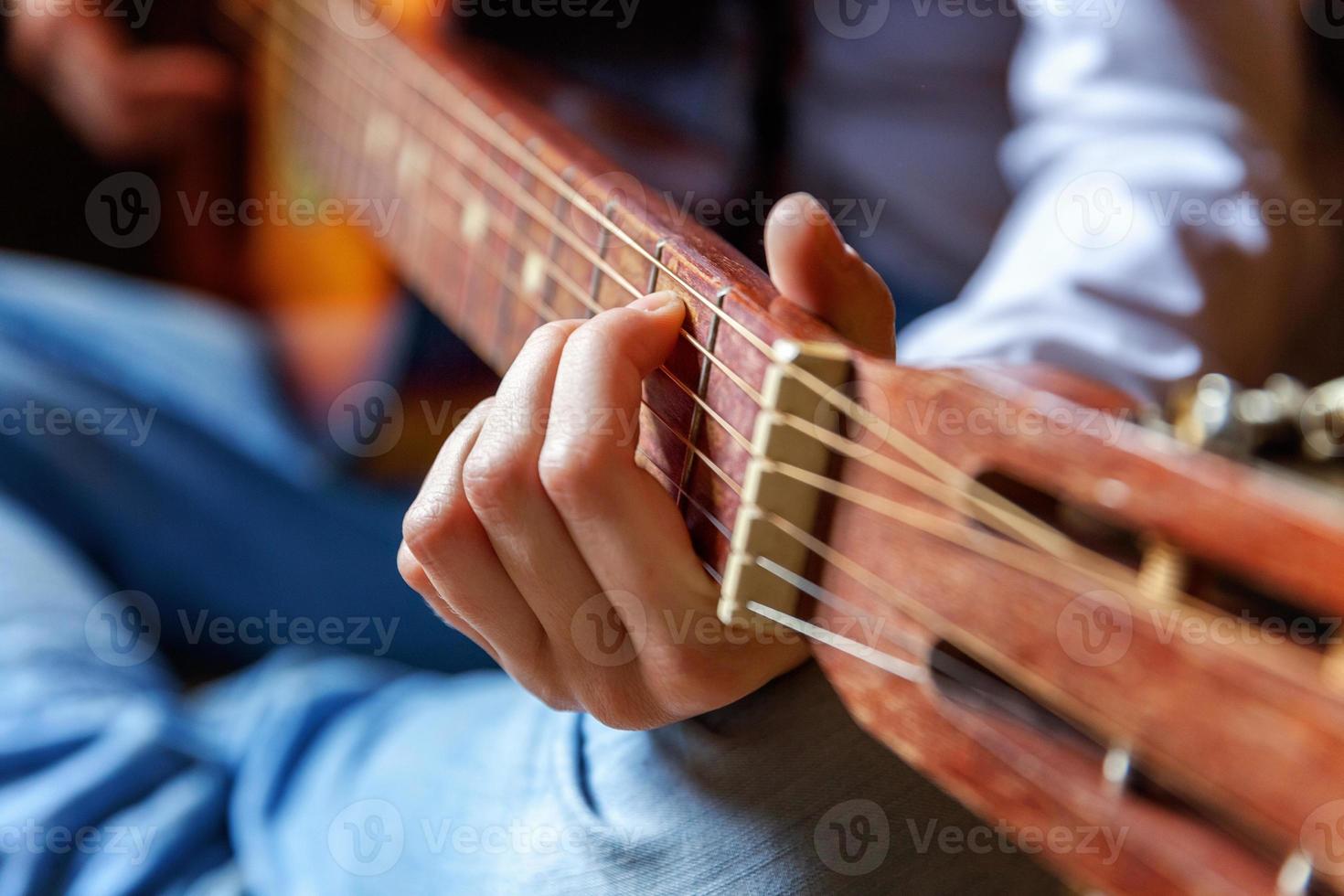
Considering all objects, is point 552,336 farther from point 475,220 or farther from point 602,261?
point 475,220

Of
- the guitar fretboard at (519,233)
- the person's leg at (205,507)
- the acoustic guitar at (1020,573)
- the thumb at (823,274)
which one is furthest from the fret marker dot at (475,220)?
the person's leg at (205,507)

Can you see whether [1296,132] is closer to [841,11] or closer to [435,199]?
[841,11]

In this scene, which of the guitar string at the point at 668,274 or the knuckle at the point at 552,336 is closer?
the guitar string at the point at 668,274

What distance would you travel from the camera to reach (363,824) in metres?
0.55

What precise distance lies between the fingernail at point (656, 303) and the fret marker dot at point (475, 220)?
0.24 meters

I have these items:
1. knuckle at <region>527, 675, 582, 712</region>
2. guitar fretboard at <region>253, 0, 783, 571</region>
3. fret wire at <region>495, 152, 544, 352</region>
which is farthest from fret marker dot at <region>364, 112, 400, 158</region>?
knuckle at <region>527, 675, 582, 712</region>

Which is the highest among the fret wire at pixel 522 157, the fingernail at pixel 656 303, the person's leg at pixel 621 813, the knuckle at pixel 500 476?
the fret wire at pixel 522 157

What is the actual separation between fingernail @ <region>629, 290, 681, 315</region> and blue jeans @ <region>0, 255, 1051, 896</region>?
6.5 inches

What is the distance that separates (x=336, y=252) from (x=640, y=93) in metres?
0.43

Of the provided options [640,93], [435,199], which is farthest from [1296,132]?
[435,199]

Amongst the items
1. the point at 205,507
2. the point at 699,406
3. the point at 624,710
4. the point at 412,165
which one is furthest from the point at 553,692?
the point at 205,507

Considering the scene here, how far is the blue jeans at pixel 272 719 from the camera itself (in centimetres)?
41

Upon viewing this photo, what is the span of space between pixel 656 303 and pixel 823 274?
0.06 meters

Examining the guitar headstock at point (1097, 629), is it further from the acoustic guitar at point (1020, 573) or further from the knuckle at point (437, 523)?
the knuckle at point (437, 523)
